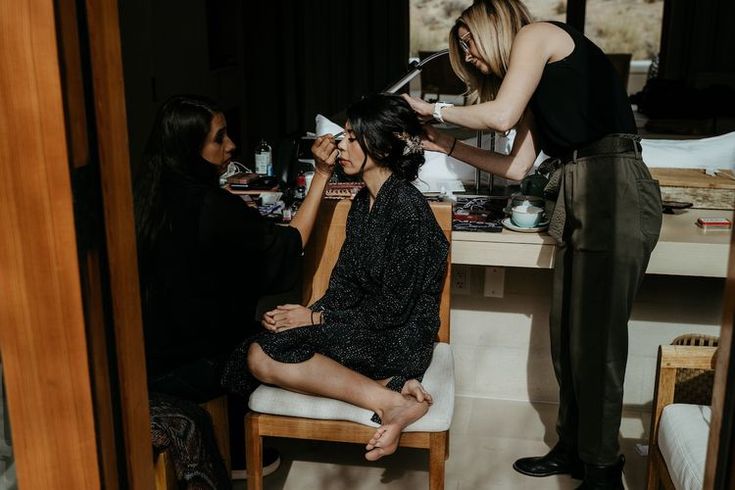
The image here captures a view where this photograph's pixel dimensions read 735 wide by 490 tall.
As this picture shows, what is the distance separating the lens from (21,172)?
0.73 meters

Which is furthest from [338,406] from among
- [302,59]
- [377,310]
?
[302,59]

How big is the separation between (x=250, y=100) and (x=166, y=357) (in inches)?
188

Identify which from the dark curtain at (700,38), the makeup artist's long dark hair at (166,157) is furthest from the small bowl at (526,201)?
the dark curtain at (700,38)

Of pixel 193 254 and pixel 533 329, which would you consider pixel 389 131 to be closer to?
pixel 193 254

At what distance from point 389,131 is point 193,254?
0.61 metres

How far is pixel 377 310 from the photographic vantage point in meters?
2.24

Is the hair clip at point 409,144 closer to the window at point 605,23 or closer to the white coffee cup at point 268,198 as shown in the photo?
the white coffee cup at point 268,198

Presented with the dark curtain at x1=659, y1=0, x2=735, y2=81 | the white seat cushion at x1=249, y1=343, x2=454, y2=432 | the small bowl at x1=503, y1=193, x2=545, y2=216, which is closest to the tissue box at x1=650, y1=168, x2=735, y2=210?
the small bowl at x1=503, y1=193, x2=545, y2=216

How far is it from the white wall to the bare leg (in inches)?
33.4

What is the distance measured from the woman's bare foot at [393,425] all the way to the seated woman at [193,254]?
385mm

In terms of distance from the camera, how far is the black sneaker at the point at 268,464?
8.26 ft

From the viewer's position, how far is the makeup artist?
213cm

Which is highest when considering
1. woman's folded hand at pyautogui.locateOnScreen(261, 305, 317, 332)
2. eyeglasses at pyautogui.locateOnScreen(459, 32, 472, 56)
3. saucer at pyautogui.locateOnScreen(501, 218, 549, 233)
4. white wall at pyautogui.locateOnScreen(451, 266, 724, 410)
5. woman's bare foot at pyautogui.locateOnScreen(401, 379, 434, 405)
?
eyeglasses at pyautogui.locateOnScreen(459, 32, 472, 56)

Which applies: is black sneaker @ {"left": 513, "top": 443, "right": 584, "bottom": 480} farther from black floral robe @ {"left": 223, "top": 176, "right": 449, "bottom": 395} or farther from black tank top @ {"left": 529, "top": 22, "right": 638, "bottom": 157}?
black tank top @ {"left": 529, "top": 22, "right": 638, "bottom": 157}
